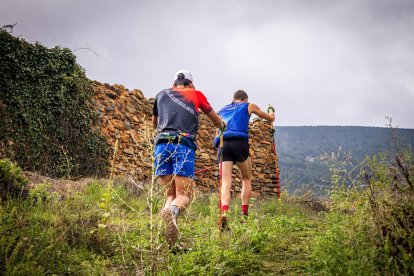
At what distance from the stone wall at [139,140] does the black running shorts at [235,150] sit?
2.30m

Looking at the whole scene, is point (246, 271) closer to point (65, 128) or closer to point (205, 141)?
point (65, 128)

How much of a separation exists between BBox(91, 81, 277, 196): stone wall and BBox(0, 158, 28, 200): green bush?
9.57ft

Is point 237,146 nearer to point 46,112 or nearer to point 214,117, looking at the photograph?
point 214,117

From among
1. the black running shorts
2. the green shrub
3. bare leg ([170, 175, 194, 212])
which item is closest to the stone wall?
the black running shorts

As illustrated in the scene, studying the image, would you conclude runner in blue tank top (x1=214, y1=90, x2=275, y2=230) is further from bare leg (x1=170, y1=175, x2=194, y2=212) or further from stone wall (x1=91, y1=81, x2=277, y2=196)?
stone wall (x1=91, y1=81, x2=277, y2=196)

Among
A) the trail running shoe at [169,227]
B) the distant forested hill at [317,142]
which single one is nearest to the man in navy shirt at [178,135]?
the trail running shoe at [169,227]

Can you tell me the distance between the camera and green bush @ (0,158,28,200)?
12.8 feet

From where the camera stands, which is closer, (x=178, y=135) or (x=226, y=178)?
(x=178, y=135)

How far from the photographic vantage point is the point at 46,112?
7.38 metres

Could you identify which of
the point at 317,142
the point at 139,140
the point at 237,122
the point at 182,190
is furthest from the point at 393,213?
the point at 317,142

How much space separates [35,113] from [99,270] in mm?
5601

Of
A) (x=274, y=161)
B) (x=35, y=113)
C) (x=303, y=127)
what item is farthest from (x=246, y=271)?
(x=303, y=127)

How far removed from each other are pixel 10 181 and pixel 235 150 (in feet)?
9.88

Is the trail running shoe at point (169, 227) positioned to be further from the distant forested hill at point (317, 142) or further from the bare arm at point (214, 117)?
the distant forested hill at point (317, 142)
